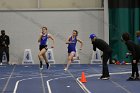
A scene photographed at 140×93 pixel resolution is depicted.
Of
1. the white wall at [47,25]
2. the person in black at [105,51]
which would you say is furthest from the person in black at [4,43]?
the person in black at [105,51]

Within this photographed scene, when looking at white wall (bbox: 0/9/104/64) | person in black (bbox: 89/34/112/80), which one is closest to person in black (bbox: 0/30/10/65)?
white wall (bbox: 0/9/104/64)

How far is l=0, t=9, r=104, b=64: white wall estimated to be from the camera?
26.1 metres

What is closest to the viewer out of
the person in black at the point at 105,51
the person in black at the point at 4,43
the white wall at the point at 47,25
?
the person in black at the point at 105,51

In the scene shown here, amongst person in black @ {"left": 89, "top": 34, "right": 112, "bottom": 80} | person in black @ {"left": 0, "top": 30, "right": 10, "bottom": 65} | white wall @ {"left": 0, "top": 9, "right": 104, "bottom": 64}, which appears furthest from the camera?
white wall @ {"left": 0, "top": 9, "right": 104, "bottom": 64}

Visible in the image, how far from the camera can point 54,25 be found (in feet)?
85.9

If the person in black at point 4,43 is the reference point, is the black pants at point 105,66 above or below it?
below

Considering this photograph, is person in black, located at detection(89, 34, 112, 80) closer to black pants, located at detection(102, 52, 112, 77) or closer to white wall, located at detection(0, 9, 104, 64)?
black pants, located at detection(102, 52, 112, 77)

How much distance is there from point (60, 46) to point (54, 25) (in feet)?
4.57

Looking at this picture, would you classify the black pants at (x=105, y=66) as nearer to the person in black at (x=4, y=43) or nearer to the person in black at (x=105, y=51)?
the person in black at (x=105, y=51)

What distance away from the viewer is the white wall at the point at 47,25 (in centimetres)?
2606

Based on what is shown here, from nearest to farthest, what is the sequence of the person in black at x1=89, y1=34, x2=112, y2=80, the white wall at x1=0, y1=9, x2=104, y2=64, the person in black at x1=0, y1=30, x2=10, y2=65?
1. the person in black at x1=89, y1=34, x2=112, y2=80
2. the person in black at x1=0, y1=30, x2=10, y2=65
3. the white wall at x1=0, y1=9, x2=104, y2=64

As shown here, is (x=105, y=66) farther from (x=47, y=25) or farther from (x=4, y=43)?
(x=47, y=25)

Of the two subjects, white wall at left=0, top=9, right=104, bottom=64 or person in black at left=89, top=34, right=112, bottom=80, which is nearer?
person in black at left=89, top=34, right=112, bottom=80

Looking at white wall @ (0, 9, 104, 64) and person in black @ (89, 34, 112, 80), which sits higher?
white wall @ (0, 9, 104, 64)
